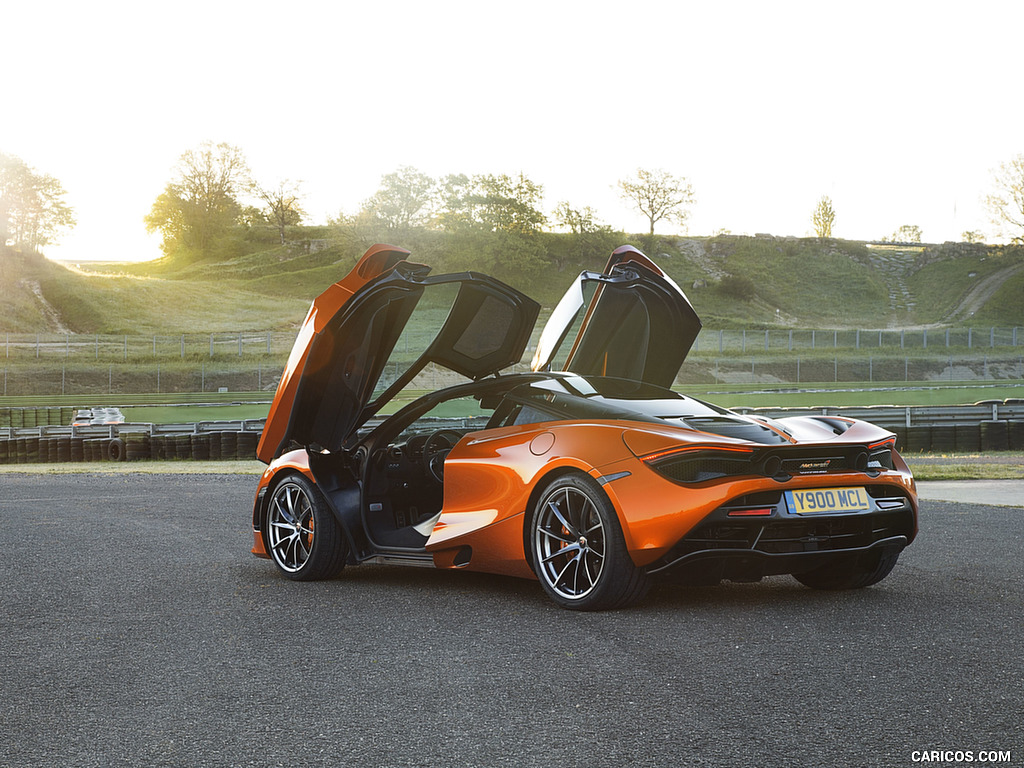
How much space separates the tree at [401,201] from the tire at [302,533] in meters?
103

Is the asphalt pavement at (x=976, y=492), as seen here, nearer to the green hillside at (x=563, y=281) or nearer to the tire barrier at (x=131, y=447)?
the tire barrier at (x=131, y=447)

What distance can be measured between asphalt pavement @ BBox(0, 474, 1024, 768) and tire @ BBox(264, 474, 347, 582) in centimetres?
17

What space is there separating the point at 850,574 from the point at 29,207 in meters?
107

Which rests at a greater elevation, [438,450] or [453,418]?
[438,450]

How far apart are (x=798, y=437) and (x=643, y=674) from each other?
173cm

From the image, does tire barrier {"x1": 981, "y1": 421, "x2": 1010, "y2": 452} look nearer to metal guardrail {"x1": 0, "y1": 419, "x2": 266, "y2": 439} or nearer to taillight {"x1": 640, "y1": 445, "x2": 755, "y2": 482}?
metal guardrail {"x1": 0, "y1": 419, "x2": 266, "y2": 439}

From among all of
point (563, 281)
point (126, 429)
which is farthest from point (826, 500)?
point (563, 281)

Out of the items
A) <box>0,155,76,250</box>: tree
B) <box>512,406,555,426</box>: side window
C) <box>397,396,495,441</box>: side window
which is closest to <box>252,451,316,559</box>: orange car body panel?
<box>397,396,495,441</box>: side window

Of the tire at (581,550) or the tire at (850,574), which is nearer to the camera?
the tire at (581,550)

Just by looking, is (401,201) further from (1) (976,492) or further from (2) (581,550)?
(2) (581,550)

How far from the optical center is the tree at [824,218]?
5423 inches
